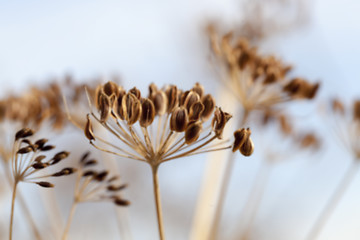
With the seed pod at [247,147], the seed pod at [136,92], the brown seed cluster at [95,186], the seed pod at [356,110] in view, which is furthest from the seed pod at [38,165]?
the seed pod at [356,110]

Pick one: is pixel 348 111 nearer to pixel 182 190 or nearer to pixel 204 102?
pixel 204 102

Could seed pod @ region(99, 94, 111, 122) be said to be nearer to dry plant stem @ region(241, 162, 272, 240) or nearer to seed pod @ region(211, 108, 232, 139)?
seed pod @ region(211, 108, 232, 139)

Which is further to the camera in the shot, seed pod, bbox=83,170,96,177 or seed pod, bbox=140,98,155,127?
seed pod, bbox=83,170,96,177

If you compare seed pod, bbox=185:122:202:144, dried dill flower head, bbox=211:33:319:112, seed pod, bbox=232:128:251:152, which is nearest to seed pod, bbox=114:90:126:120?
seed pod, bbox=185:122:202:144

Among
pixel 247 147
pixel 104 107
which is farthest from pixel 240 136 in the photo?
pixel 104 107

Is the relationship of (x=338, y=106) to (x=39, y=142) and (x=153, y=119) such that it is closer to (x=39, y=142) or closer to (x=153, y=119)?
(x=153, y=119)

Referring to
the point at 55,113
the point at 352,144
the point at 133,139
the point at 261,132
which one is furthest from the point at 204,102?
the point at 261,132
